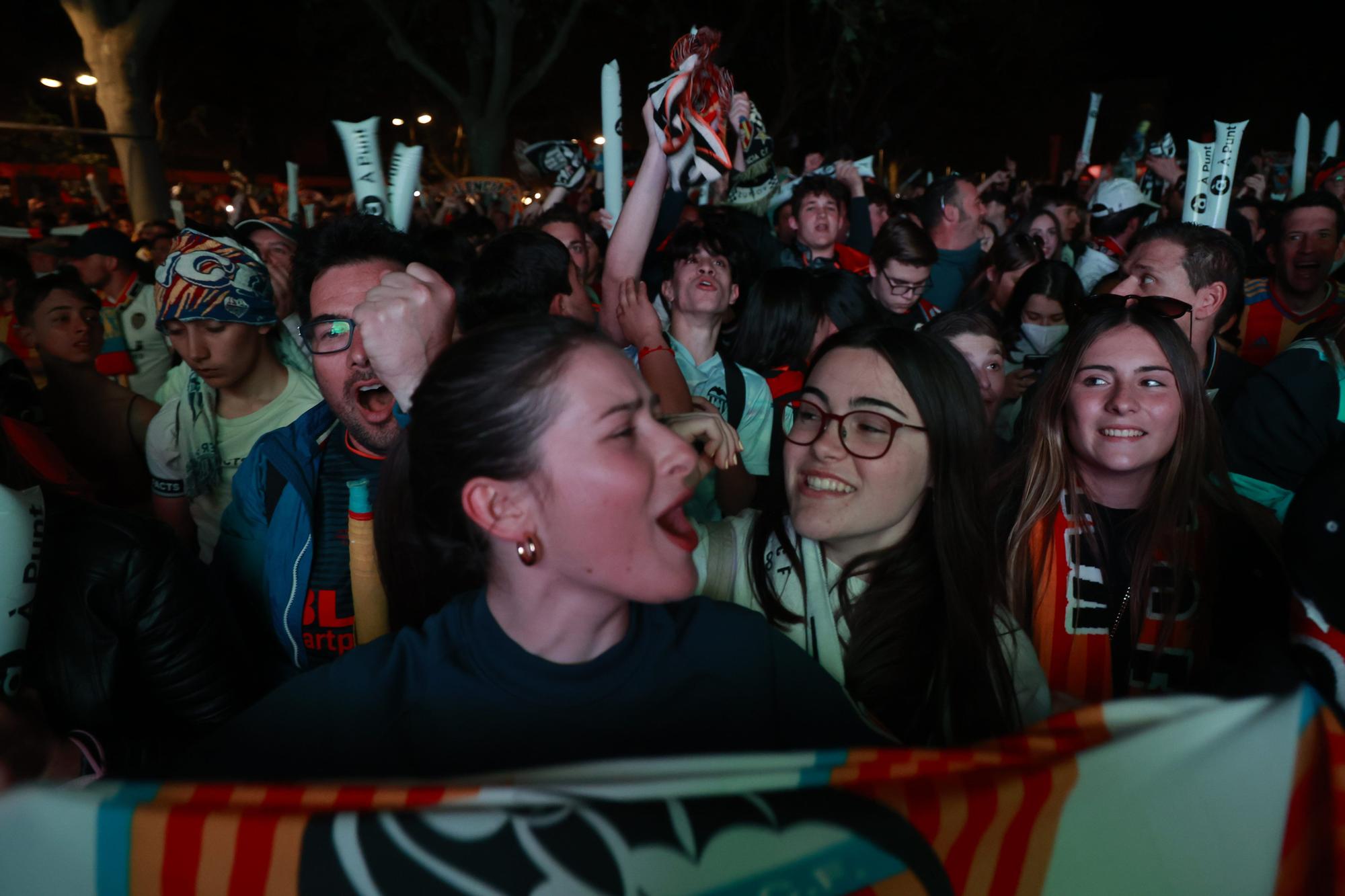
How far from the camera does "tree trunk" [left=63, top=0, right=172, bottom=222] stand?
10500 millimetres

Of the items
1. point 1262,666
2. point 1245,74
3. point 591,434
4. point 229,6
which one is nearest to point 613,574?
point 591,434

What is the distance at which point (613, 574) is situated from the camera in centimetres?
146

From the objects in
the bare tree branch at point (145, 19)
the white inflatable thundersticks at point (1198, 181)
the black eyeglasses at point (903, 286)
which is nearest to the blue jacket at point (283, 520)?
the black eyeglasses at point (903, 286)

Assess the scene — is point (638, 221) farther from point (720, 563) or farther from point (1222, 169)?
point (1222, 169)

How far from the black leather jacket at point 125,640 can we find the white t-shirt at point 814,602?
114 centimetres

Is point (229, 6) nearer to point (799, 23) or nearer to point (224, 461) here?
point (799, 23)

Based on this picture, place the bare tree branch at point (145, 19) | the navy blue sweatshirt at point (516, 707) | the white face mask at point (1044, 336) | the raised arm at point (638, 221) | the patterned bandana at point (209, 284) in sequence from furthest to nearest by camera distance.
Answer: the bare tree branch at point (145, 19)
the white face mask at point (1044, 336)
the raised arm at point (638, 221)
the patterned bandana at point (209, 284)
the navy blue sweatshirt at point (516, 707)

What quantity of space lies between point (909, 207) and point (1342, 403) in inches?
225

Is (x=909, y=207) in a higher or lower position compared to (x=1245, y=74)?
lower

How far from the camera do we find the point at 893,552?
211 cm

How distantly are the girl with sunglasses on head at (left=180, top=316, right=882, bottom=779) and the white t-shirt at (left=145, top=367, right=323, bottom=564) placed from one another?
1.83 meters

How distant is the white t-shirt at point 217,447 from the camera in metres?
3.12

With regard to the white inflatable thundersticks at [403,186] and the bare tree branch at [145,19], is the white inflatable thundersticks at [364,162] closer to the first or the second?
the white inflatable thundersticks at [403,186]

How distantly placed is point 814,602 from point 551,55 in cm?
1537
